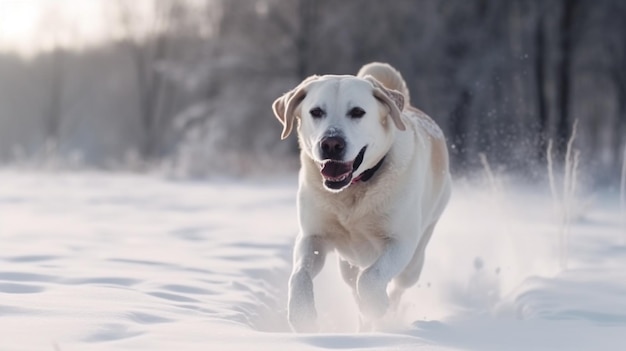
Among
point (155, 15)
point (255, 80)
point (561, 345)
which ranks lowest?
point (561, 345)

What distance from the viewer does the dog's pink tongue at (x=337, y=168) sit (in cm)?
366

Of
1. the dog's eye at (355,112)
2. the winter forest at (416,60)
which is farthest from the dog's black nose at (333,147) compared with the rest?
the winter forest at (416,60)

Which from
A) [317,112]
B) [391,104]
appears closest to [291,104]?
[317,112]

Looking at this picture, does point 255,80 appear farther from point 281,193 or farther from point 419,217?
point 419,217

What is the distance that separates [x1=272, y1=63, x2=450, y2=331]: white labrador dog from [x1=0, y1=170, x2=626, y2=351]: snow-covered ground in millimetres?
300

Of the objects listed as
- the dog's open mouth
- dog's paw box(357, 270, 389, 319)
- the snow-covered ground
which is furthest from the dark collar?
the snow-covered ground

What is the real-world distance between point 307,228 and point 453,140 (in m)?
15.0

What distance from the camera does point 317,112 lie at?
3816 millimetres

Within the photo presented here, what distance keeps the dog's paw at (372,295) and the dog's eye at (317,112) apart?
0.79m

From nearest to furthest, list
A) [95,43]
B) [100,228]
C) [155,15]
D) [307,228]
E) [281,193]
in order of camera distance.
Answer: [307,228] < [100,228] < [281,193] < [155,15] < [95,43]

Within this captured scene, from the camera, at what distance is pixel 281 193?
12344 mm

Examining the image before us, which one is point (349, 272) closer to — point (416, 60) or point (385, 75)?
point (385, 75)

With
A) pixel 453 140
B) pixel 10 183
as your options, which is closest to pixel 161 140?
pixel 453 140

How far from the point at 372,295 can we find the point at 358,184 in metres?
0.60
